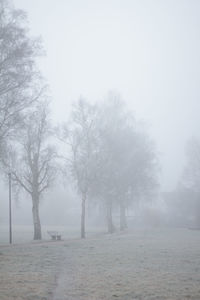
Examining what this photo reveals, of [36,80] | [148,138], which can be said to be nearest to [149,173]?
[148,138]

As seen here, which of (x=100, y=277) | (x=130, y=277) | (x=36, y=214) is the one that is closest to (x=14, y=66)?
(x=100, y=277)

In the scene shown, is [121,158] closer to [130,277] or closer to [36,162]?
[36,162]

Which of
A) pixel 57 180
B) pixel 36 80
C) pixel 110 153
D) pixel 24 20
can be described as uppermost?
pixel 24 20

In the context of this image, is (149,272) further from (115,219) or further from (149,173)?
(115,219)

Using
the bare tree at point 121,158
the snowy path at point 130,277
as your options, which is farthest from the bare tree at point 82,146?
the snowy path at point 130,277

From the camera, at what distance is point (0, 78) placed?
15297 mm

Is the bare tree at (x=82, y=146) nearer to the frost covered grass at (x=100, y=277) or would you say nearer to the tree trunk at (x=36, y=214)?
the tree trunk at (x=36, y=214)

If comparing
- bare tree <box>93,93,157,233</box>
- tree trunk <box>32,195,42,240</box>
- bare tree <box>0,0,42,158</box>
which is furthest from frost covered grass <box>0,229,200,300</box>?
bare tree <box>93,93,157,233</box>

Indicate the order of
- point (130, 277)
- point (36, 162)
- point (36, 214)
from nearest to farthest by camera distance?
point (130, 277), point (36, 162), point (36, 214)

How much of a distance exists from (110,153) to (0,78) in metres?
21.9

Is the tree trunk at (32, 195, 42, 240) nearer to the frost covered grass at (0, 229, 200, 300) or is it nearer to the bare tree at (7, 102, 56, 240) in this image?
the bare tree at (7, 102, 56, 240)

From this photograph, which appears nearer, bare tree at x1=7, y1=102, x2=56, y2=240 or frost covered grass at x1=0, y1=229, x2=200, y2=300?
frost covered grass at x1=0, y1=229, x2=200, y2=300

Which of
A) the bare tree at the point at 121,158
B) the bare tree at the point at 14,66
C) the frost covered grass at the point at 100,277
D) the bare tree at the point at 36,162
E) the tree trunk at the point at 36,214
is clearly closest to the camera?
the frost covered grass at the point at 100,277

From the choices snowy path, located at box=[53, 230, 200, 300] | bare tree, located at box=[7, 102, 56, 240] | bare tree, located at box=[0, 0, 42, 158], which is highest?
bare tree, located at box=[0, 0, 42, 158]
